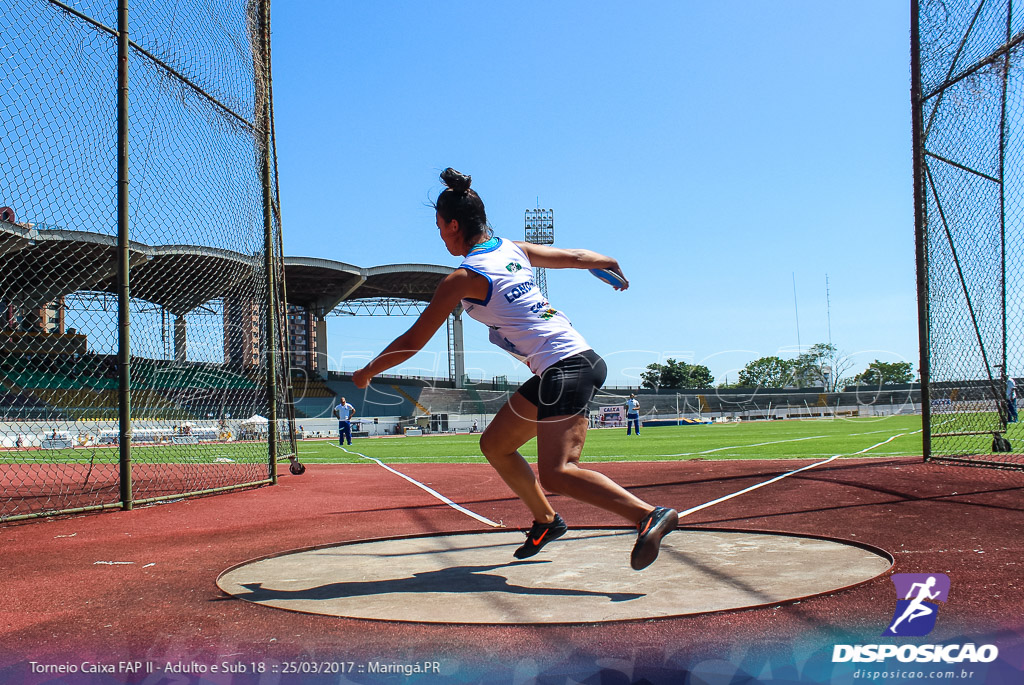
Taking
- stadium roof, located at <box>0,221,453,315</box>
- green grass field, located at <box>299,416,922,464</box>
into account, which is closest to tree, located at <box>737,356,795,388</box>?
green grass field, located at <box>299,416,922,464</box>

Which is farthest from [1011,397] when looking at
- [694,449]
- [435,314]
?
[435,314]

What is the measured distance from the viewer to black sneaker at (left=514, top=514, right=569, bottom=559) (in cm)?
435

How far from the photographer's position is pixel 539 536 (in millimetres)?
4395

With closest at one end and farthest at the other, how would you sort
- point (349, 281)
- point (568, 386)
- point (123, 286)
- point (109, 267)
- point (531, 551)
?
point (568, 386)
point (531, 551)
point (123, 286)
point (109, 267)
point (349, 281)

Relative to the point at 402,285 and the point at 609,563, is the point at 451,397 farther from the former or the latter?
the point at 609,563

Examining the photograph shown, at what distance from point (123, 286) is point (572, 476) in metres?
5.47

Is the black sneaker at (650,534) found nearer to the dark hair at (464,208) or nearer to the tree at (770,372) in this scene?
the dark hair at (464,208)

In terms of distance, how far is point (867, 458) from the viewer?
11.4 meters

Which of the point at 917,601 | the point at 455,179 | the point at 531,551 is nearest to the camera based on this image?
the point at 917,601

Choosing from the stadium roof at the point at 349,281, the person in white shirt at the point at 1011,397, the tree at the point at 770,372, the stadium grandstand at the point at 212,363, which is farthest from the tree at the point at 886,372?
the person in white shirt at the point at 1011,397

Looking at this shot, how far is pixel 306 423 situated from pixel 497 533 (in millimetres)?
44296

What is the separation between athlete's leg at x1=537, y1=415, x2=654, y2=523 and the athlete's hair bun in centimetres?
133

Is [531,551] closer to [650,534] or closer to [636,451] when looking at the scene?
[650,534]

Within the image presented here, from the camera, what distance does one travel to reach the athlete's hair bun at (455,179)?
4.04 metres
